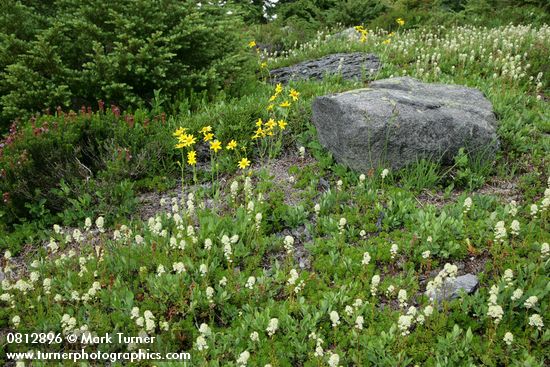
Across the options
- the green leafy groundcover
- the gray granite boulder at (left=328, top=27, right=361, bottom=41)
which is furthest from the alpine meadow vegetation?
the gray granite boulder at (left=328, top=27, right=361, bottom=41)

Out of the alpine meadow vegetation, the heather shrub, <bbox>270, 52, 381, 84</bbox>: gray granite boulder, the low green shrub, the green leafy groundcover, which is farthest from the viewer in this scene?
<bbox>270, 52, 381, 84</bbox>: gray granite boulder

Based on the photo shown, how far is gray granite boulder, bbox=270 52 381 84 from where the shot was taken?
969 cm

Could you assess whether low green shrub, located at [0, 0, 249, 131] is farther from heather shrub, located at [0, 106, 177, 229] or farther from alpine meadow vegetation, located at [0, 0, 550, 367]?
heather shrub, located at [0, 106, 177, 229]

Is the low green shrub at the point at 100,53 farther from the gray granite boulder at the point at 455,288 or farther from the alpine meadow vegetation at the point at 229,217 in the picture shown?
the gray granite boulder at the point at 455,288

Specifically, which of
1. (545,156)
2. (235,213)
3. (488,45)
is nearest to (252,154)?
(235,213)

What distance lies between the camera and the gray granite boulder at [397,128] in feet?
17.8

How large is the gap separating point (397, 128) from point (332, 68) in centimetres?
520

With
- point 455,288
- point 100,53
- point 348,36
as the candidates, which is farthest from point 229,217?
point 348,36

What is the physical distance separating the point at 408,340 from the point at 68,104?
5753mm

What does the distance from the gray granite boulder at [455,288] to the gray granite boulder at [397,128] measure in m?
2.00

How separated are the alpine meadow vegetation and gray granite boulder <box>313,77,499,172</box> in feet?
0.65

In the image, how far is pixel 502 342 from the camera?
329cm

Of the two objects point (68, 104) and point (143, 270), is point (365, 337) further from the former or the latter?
point (68, 104)

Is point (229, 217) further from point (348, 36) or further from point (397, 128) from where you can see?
point (348, 36)
